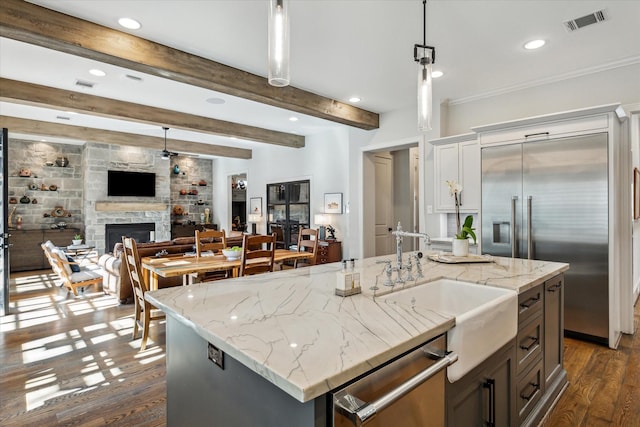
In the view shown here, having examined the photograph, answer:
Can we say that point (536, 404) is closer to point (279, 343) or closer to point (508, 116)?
point (279, 343)

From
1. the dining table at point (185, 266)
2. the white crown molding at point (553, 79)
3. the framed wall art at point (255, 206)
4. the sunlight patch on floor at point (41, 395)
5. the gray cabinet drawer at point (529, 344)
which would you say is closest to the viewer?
the gray cabinet drawer at point (529, 344)

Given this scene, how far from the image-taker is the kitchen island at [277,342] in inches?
34.8

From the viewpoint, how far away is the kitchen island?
34.8 inches

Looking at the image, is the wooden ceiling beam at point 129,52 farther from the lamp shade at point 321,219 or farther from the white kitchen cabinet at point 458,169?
the lamp shade at point 321,219

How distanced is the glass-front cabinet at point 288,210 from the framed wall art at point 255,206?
34 centimetres

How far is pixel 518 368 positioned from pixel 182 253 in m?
4.15

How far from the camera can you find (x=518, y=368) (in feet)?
5.89

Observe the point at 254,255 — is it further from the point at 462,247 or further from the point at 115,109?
the point at 115,109

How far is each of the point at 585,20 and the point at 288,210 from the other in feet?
20.0

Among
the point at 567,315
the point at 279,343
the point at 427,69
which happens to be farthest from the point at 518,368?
the point at 567,315

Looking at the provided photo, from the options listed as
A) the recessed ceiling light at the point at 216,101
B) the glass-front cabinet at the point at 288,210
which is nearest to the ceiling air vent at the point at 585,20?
the recessed ceiling light at the point at 216,101

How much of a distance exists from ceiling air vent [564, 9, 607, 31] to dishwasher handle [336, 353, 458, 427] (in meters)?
3.03

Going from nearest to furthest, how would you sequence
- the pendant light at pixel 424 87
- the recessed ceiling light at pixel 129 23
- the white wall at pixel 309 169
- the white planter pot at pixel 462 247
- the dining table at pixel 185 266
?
the pendant light at pixel 424 87 → the white planter pot at pixel 462 247 → the recessed ceiling light at pixel 129 23 → the dining table at pixel 185 266 → the white wall at pixel 309 169

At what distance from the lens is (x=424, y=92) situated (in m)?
2.15
